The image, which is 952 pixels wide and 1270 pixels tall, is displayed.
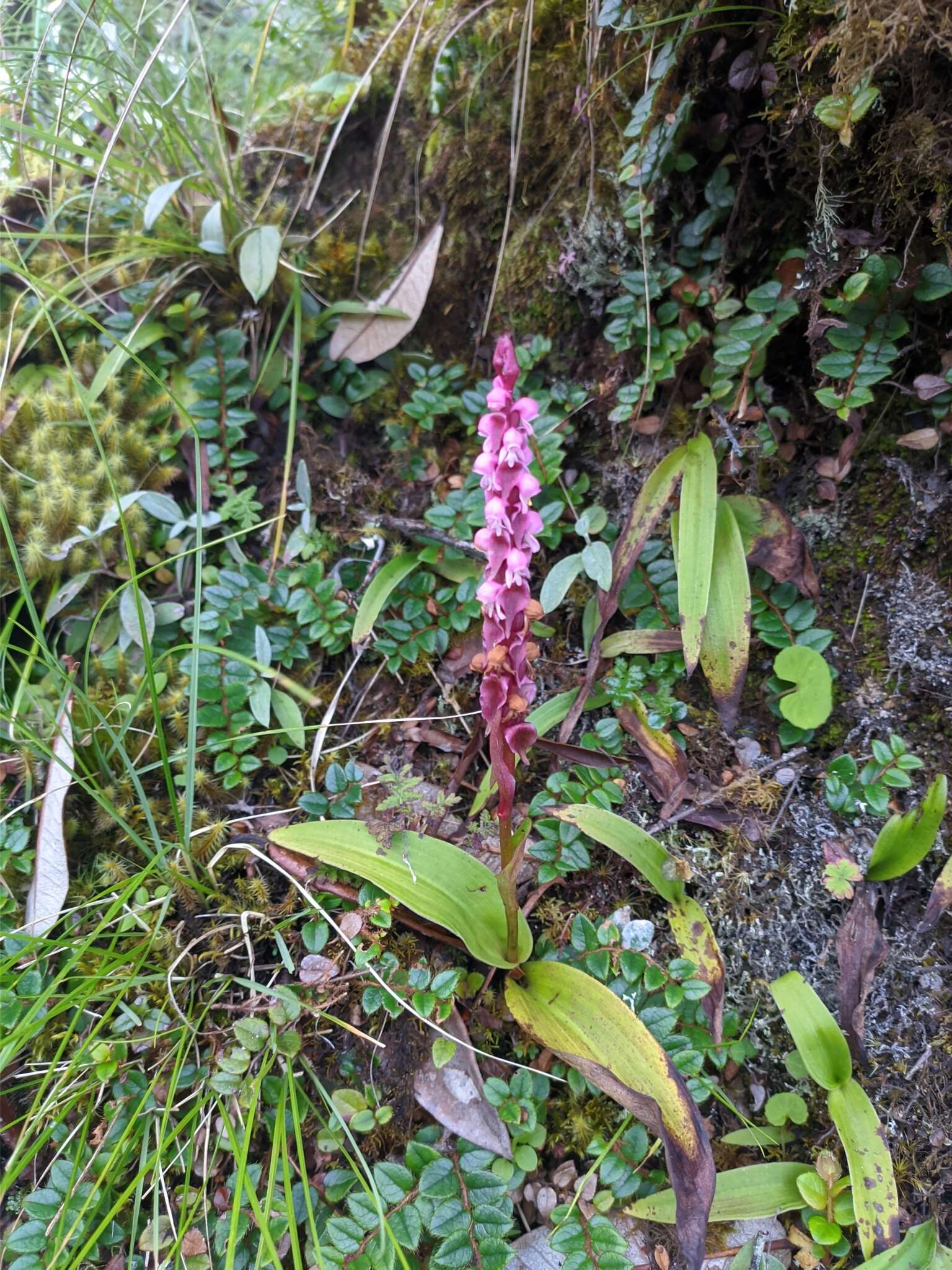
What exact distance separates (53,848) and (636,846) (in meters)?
1.40

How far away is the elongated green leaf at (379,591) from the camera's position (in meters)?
2.09

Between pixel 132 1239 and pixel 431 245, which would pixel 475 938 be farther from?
pixel 431 245

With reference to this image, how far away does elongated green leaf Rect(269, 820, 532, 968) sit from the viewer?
1.57 m

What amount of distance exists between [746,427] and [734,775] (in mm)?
938

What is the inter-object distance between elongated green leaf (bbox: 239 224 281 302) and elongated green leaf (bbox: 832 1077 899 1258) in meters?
2.54

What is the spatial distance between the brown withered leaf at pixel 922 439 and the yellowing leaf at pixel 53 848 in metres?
2.17

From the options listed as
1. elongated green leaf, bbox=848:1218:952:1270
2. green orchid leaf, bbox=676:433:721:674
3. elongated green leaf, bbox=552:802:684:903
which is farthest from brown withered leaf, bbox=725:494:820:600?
elongated green leaf, bbox=848:1218:952:1270

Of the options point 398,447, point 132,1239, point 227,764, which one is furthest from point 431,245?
point 132,1239

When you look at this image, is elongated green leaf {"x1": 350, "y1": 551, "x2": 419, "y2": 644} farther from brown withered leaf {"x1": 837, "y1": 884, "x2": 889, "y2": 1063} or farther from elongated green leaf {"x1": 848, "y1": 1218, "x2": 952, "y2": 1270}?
elongated green leaf {"x1": 848, "y1": 1218, "x2": 952, "y2": 1270}

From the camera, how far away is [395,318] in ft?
7.93

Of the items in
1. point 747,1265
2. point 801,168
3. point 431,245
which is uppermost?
point 801,168

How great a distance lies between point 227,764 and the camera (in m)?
1.93

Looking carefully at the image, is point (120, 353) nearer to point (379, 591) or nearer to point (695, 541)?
point (379, 591)

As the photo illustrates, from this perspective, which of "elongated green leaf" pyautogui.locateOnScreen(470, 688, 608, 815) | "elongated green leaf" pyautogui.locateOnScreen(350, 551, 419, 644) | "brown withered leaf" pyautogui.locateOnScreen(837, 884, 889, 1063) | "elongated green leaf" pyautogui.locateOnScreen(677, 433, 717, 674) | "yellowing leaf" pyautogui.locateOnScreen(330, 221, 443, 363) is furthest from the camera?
"yellowing leaf" pyautogui.locateOnScreen(330, 221, 443, 363)
